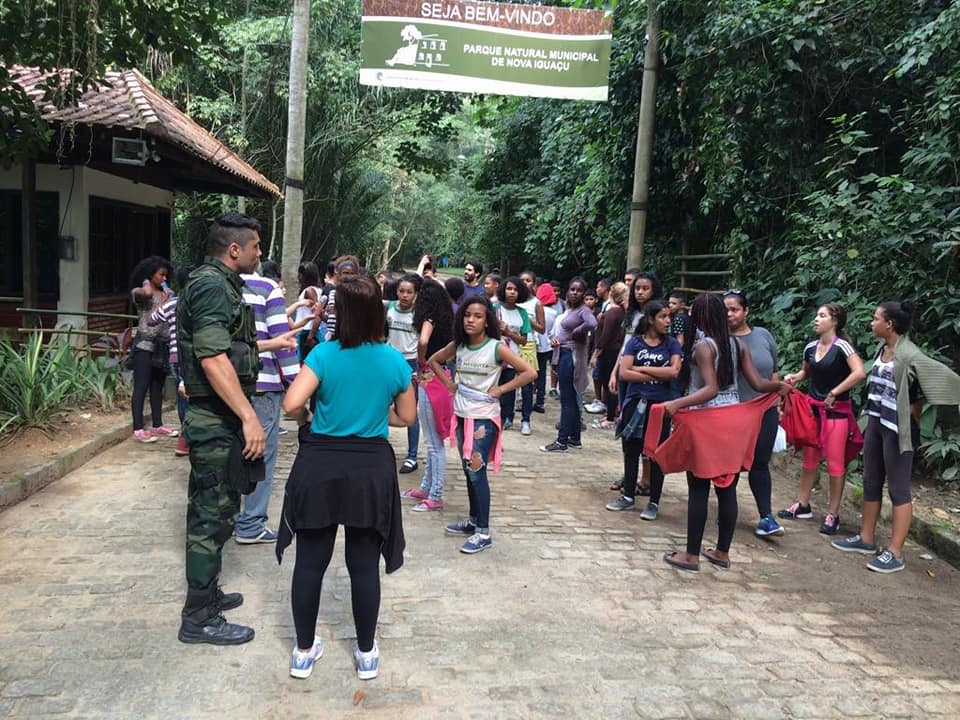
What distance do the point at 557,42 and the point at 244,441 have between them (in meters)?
7.51

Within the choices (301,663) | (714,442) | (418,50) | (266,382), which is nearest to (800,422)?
(714,442)

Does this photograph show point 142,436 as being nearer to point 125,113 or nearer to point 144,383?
point 144,383

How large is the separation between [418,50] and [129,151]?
3524mm

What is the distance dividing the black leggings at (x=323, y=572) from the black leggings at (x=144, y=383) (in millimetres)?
4792

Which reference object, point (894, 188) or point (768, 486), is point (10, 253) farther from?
point (894, 188)

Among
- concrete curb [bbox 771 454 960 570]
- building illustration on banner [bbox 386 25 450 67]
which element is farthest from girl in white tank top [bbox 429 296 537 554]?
building illustration on banner [bbox 386 25 450 67]

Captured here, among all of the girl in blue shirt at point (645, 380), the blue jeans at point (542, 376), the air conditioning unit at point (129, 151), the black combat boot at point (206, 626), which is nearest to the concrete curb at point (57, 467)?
the black combat boot at point (206, 626)

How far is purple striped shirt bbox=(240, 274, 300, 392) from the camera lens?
15.0 ft

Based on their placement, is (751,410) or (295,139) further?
(295,139)

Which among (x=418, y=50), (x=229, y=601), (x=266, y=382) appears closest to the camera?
(x=229, y=601)

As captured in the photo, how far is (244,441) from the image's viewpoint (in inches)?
144

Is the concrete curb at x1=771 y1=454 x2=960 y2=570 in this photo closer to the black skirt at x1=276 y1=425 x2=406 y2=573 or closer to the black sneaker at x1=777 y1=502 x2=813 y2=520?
the black sneaker at x1=777 y1=502 x2=813 y2=520

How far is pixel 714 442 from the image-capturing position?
475cm

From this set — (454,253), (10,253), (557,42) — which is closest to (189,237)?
(10,253)
